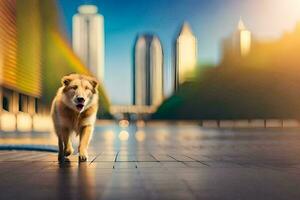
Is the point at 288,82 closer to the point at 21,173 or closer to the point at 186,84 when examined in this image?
the point at 186,84

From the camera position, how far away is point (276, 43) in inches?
3290

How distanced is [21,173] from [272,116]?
7112 cm

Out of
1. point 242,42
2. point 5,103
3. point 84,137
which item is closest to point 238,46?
point 242,42

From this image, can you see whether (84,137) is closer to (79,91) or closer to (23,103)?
(79,91)

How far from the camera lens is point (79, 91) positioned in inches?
408

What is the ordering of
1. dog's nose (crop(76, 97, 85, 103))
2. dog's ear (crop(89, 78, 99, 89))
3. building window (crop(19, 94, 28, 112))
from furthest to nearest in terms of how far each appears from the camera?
building window (crop(19, 94, 28, 112)), dog's ear (crop(89, 78, 99, 89)), dog's nose (crop(76, 97, 85, 103))

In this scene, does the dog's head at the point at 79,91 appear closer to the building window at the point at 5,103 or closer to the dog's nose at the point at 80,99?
the dog's nose at the point at 80,99

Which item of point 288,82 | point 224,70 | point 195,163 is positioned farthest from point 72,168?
point 224,70

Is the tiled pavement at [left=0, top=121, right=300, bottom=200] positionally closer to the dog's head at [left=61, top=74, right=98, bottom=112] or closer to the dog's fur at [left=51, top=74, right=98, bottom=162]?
the dog's fur at [left=51, top=74, right=98, bottom=162]

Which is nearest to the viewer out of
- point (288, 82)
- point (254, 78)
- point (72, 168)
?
point (72, 168)

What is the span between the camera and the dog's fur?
1048 cm

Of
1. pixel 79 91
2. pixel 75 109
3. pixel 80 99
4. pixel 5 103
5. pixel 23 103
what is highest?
pixel 23 103

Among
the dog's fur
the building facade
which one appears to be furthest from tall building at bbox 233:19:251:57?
the dog's fur

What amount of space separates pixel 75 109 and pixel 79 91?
0.49 m
